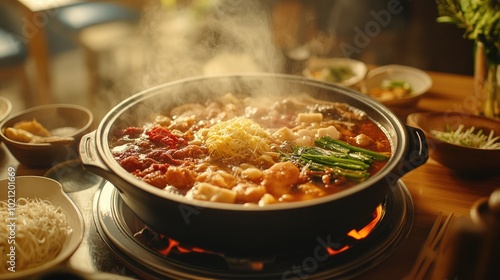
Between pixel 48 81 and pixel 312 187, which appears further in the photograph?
pixel 48 81

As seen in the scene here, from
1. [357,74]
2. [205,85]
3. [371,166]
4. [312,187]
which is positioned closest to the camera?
[312,187]

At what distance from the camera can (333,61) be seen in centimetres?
429

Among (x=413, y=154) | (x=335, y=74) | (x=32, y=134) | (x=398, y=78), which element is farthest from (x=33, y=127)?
(x=398, y=78)

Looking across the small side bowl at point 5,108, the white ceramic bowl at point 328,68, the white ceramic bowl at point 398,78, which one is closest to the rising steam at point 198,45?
the white ceramic bowl at point 328,68

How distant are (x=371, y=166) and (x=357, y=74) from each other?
6.07 ft

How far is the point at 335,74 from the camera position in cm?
408

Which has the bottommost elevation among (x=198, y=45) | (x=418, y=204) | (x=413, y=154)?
(x=418, y=204)

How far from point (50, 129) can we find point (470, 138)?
272cm

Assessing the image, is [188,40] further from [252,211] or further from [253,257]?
[252,211]

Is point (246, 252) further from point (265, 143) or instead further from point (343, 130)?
point (343, 130)

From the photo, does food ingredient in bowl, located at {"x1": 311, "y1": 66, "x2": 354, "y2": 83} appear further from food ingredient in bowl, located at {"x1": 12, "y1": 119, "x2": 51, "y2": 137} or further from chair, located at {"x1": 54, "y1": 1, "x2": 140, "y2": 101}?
chair, located at {"x1": 54, "y1": 1, "x2": 140, "y2": 101}

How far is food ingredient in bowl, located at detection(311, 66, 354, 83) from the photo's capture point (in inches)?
159

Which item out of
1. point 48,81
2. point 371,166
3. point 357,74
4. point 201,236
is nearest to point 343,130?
point 371,166

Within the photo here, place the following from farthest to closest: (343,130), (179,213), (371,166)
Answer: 1. (343,130)
2. (371,166)
3. (179,213)
